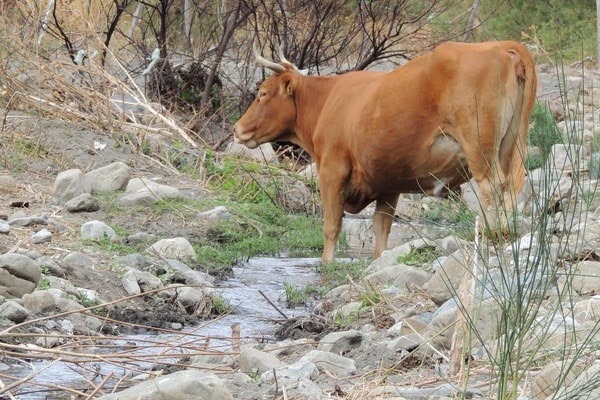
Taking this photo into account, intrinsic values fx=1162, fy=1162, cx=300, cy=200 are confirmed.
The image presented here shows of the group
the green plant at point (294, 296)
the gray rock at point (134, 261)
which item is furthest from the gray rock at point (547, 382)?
the gray rock at point (134, 261)

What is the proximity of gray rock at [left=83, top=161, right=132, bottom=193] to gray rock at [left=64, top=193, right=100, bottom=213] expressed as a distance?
63cm

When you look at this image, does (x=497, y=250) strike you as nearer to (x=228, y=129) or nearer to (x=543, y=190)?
(x=543, y=190)

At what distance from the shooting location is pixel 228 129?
1534 cm

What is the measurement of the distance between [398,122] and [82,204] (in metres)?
3.04

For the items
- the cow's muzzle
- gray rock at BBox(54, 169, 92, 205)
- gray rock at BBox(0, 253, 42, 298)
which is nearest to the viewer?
gray rock at BBox(0, 253, 42, 298)

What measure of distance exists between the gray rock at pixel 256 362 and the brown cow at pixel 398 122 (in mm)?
3018

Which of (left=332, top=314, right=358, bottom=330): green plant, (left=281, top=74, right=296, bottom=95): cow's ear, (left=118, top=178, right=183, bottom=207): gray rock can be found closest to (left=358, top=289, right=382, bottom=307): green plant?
(left=332, top=314, right=358, bottom=330): green plant

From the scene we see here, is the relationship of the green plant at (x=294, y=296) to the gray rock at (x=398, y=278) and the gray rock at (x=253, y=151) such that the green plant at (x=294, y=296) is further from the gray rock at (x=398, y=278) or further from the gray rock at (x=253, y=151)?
the gray rock at (x=253, y=151)

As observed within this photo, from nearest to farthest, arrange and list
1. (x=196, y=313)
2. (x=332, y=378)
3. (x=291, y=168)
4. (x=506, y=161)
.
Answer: (x=332, y=378), (x=196, y=313), (x=506, y=161), (x=291, y=168)

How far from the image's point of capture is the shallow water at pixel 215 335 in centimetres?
518

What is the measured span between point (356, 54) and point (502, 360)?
13510mm

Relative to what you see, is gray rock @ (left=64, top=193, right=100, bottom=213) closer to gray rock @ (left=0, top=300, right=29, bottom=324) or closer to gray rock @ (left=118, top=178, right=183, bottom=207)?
gray rock @ (left=118, top=178, right=183, bottom=207)

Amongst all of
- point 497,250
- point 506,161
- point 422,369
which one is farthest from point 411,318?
point 506,161

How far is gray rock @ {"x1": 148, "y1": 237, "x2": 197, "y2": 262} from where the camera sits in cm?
945
